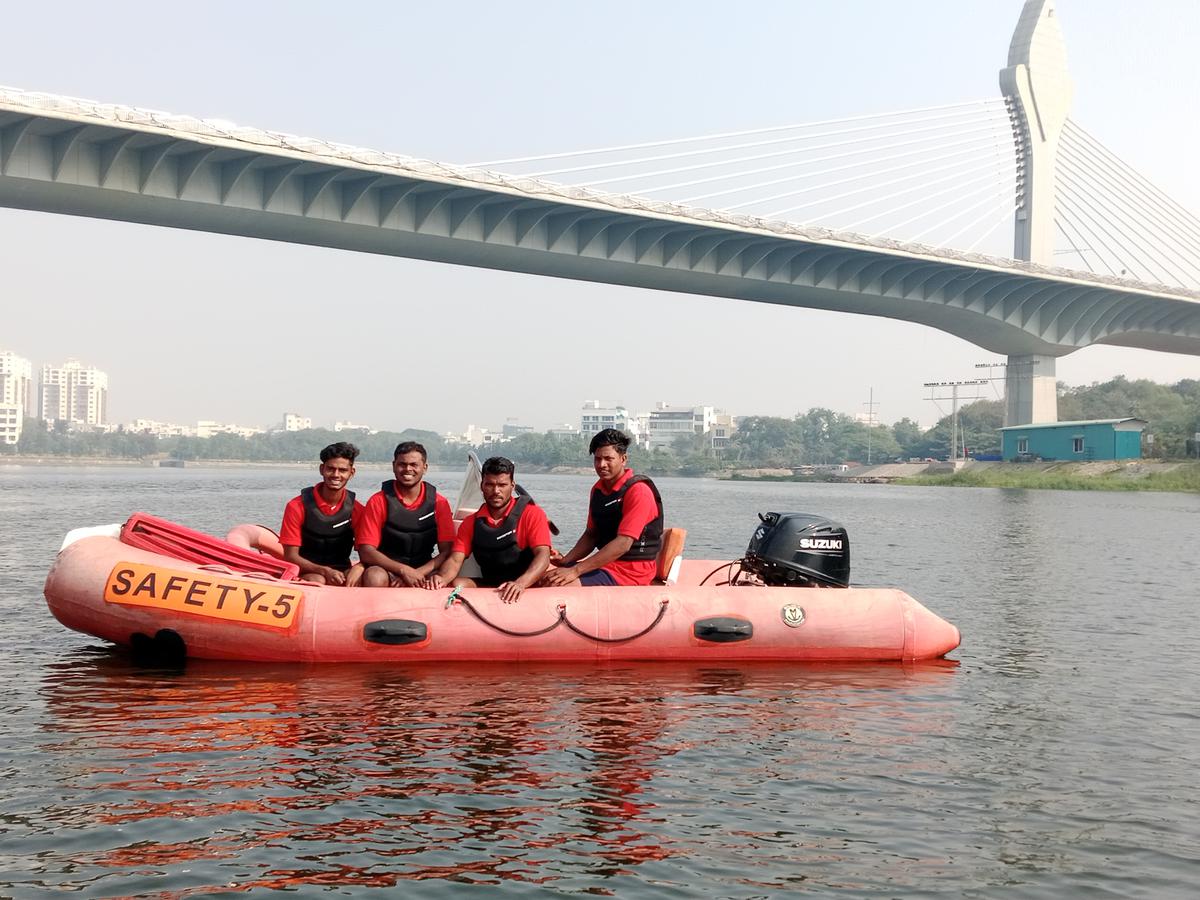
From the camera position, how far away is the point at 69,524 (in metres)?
22.1

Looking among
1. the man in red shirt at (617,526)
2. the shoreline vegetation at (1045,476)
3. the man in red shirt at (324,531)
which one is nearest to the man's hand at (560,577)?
the man in red shirt at (617,526)

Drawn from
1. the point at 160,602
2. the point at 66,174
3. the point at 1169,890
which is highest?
the point at 66,174

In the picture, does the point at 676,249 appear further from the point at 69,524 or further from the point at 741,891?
the point at 741,891

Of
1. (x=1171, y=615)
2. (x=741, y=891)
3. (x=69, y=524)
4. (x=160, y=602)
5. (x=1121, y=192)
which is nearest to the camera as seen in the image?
(x=741, y=891)

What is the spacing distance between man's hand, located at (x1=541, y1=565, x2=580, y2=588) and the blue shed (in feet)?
172

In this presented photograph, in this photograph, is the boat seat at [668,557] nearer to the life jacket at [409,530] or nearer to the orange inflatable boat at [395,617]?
the orange inflatable boat at [395,617]

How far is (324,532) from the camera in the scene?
8.59 meters

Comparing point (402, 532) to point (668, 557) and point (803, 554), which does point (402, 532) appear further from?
point (803, 554)

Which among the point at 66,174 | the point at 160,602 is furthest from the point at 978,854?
the point at 66,174

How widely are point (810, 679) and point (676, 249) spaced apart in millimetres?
33278

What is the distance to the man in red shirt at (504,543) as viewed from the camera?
7945 mm

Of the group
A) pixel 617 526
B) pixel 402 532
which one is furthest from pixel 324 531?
pixel 617 526

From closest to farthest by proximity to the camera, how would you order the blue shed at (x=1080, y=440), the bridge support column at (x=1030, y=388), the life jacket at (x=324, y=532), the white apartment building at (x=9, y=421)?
the life jacket at (x=324, y=532), the bridge support column at (x=1030, y=388), the blue shed at (x=1080, y=440), the white apartment building at (x=9, y=421)

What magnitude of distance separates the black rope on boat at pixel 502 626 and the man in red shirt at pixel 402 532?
40 cm
